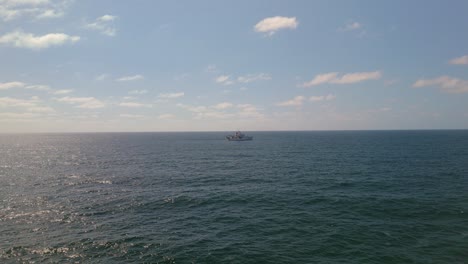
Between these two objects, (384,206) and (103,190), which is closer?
(384,206)

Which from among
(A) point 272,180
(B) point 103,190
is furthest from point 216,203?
(B) point 103,190

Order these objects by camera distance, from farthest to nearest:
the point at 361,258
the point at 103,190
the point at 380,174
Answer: the point at 380,174 → the point at 103,190 → the point at 361,258

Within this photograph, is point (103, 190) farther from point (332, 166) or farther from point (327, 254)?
point (332, 166)

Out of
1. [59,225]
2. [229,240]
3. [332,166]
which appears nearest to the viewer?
[229,240]

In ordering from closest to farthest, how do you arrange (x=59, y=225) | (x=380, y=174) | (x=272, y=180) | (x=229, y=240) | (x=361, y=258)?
1. (x=361, y=258)
2. (x=229, y=240)
3. (x=59, y=225)
4. (x=272, y=180)
5. (x=380, y=174)

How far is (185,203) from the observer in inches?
2028

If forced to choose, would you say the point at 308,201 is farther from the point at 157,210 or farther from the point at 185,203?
the point at 157,210

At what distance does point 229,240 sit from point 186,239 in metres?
5.65

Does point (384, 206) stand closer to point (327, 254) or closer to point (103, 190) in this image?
point (327, 254)

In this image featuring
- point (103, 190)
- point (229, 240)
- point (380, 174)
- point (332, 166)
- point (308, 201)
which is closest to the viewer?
point (229, 240)

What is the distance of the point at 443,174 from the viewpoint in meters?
74.1

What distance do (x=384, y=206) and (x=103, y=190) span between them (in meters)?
57.6

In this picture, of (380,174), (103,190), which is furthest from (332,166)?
(103,190)

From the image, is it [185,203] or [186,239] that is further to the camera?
[185,203]
